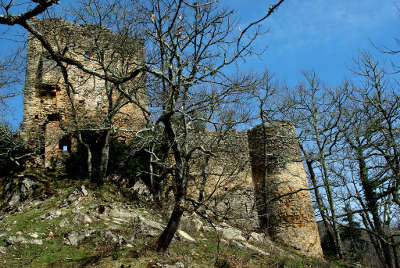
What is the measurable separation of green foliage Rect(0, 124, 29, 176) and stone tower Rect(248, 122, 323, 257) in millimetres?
8232

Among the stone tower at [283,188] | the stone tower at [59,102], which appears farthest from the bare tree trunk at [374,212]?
the stone tower at [59,102]

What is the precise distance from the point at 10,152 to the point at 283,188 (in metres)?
9.67

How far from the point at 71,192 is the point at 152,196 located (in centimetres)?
274

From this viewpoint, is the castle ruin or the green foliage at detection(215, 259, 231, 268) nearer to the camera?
the green foliage at detection(215, 259, 231, 268)

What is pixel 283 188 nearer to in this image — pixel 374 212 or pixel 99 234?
pixel 374 212

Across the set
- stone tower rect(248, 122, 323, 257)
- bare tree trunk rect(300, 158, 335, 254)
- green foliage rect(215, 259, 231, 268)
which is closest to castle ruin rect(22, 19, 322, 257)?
stone tower rect(248, 122, 323, 257)

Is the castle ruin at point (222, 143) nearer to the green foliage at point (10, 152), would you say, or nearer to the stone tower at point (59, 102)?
the stone tower at point (59, 102)


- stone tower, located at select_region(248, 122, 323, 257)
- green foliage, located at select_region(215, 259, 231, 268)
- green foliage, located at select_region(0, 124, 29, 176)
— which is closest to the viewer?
green foliage, located at select_region(215, 259, 231, 268)

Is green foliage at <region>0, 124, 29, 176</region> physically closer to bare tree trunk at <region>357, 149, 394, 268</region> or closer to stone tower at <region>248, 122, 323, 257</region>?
stone tower at <region>248, 122, 323, 257</region>

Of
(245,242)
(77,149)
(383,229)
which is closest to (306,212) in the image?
(383,229)

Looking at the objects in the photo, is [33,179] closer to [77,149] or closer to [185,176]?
[77,149]

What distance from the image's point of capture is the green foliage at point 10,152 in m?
11.7

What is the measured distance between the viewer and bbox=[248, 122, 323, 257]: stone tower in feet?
42.2

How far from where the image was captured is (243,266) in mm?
7766
